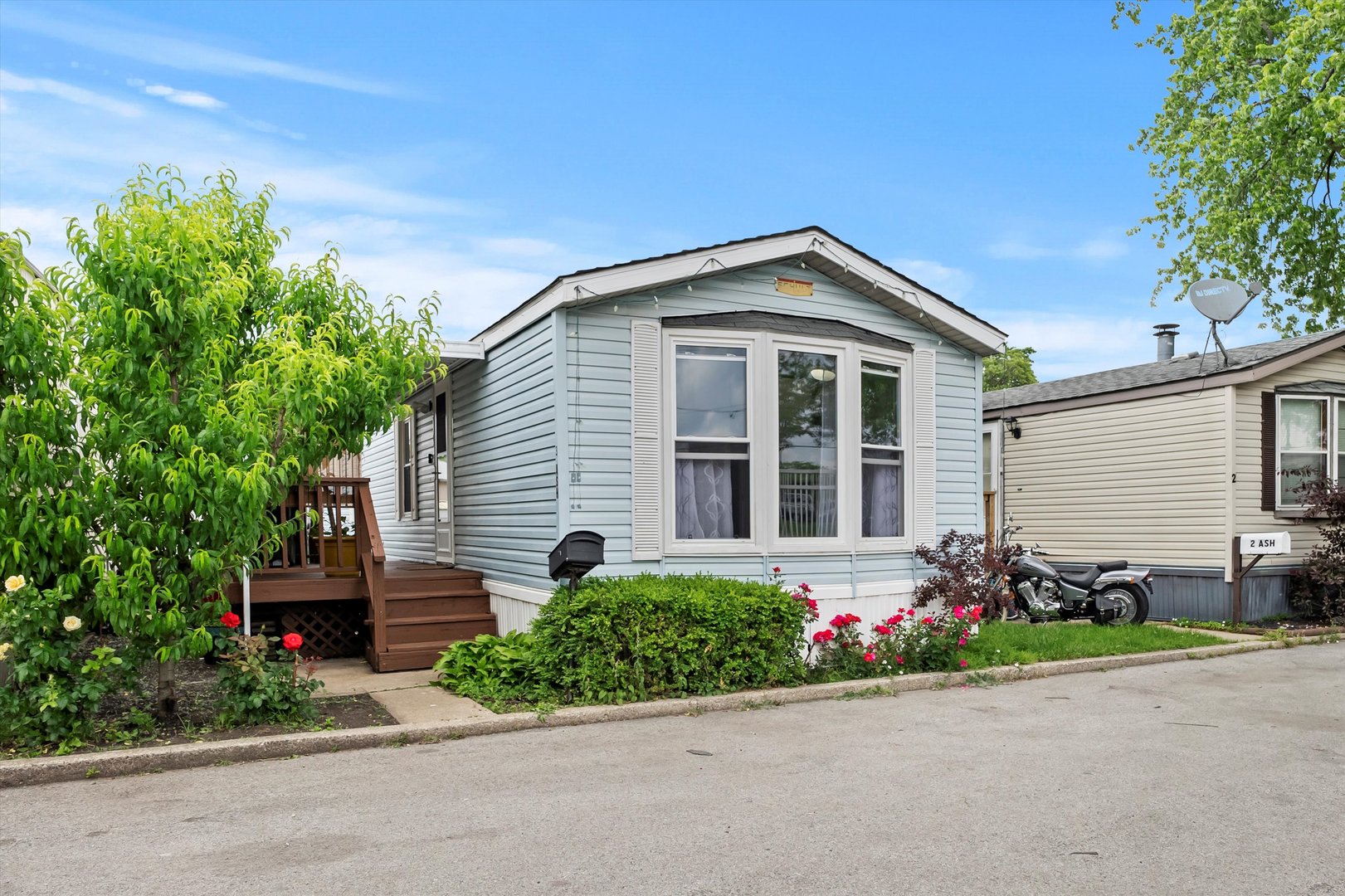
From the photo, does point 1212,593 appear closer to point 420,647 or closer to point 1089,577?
point 1089,577

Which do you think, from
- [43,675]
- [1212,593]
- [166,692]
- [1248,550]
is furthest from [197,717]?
[1212,593]

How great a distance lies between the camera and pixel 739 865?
13.8ft

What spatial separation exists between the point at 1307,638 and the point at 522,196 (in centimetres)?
1151

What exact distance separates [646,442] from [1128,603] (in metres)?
7.44

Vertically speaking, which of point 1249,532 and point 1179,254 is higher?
point 1179,254

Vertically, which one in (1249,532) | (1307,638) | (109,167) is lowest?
(1307,638)

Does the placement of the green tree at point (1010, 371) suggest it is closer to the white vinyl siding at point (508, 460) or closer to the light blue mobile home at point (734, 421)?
the light blue mobile home at point (734, 421)

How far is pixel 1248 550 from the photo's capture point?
41.1 feet

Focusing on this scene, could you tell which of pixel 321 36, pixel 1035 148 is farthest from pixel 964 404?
pixel 1035 148

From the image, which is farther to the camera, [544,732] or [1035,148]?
[1035,148]

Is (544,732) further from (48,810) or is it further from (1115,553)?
(1115,553)

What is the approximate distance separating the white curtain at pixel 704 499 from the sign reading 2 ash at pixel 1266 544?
731 cm

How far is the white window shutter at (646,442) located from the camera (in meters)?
8.97

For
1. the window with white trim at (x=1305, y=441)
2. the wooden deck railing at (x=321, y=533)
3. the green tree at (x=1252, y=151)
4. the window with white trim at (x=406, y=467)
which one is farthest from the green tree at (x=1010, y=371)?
the wooden deck railing at (x=321, y=533)
